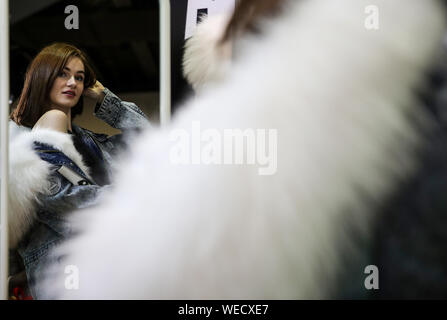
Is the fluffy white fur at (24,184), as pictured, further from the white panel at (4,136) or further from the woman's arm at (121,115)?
the woman's arm at (121,115)

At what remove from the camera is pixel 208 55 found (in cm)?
116

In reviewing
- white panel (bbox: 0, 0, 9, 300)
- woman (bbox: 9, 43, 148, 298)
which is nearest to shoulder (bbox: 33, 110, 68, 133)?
woman (bbox: 9, 43, 148, 298)

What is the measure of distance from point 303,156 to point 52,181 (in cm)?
74

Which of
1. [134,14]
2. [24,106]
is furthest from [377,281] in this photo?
[24,106]

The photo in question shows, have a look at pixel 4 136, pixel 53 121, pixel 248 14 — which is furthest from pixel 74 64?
pixel 248 14

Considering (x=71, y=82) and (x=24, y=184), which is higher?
(x=71, y=82)

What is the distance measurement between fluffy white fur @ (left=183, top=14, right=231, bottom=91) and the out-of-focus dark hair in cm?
2

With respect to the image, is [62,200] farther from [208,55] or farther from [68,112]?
[208,55]

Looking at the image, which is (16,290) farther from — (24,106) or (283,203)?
(283,203)

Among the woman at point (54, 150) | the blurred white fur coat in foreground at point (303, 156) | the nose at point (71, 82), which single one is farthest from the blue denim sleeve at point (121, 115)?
the blurred white fur coat in foreground at point (303, 156)

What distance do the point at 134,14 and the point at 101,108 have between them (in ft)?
0.97

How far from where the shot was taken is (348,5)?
115 cm

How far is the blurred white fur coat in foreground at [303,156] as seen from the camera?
113 cm

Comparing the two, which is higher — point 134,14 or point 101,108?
point 134,14
